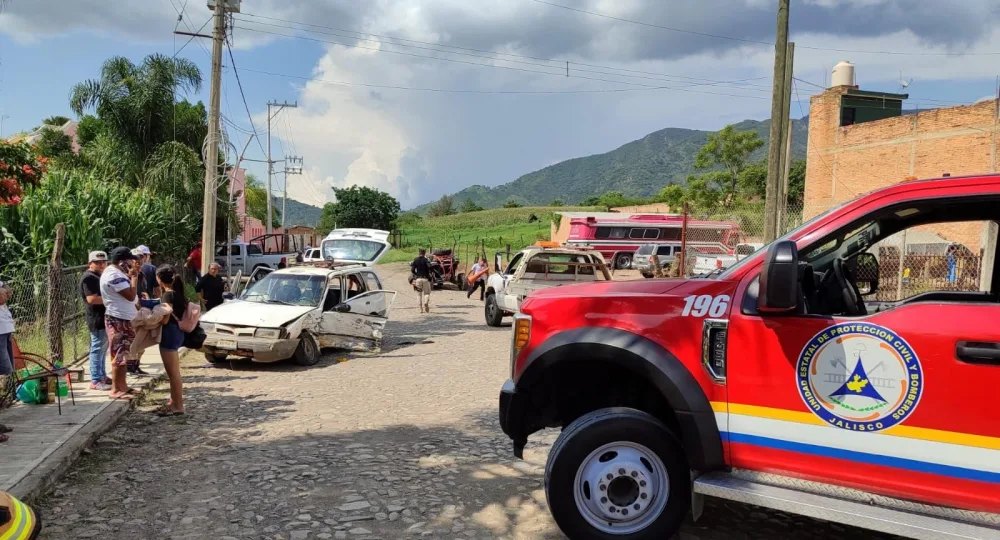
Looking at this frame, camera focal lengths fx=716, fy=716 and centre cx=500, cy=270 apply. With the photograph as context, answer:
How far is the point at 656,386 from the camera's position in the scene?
3.71 m

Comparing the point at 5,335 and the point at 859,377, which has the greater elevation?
the point at 859,377

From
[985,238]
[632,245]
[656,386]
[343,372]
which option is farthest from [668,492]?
[632,245]

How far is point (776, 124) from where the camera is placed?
12656 mm

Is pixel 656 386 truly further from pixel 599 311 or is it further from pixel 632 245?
pixel 632 245

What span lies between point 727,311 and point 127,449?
5.35 meters

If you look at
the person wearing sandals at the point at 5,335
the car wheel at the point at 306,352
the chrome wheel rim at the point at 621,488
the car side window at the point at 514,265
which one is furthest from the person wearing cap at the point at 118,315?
the car side window at the point at 514,265

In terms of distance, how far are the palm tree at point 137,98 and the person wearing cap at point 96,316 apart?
2062 centimetres

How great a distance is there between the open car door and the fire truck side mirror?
883cm

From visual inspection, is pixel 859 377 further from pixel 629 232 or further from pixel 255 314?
pixel 629 232

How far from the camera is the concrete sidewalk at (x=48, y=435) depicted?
5051 millimetres

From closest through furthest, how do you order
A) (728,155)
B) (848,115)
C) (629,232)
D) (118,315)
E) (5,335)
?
1. (5,335)
2. (118,315)
3. (629,232)
4. (848,115)
5. (728,155)

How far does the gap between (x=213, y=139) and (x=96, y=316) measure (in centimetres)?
834

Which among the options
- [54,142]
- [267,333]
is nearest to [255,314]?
[267,333]

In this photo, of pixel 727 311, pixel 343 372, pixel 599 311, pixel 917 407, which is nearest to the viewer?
pixel 917 407
